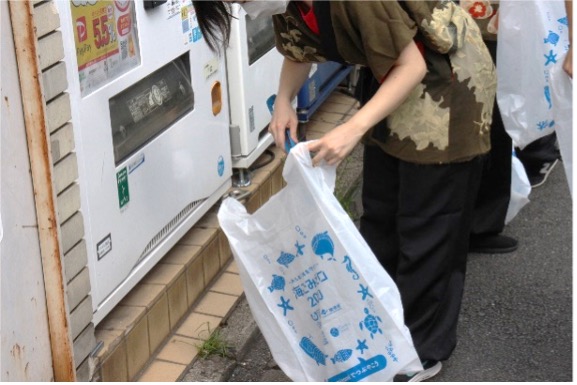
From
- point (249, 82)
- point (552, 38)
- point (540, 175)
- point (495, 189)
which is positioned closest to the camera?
point (552, 38)

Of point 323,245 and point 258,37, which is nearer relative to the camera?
point 323,245

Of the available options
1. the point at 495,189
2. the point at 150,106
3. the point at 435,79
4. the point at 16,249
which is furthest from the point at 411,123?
the point at 495,189

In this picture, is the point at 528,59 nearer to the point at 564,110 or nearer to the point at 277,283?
the point at 564,110

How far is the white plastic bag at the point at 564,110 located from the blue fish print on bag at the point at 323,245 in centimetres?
80

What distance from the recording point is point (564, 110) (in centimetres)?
302

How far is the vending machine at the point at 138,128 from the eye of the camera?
2.80m

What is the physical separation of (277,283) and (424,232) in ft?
1.67

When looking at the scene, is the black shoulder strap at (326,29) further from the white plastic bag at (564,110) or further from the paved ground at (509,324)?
the paved ground at (509,324)

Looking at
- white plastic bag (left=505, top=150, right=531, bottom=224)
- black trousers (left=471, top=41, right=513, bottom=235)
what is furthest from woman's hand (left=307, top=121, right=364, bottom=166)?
white plastic bag (left=505, top=150, right=531, bottom=224)

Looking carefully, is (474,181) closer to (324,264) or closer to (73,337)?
(324,264)

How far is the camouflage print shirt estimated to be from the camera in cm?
271

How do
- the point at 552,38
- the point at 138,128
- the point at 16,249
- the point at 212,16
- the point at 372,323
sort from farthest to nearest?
the point at 552,38
the point at 138,128
the point at 372,323
the point at 212,16
the point at 16,249

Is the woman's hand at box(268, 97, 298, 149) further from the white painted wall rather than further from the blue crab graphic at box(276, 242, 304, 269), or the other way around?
the white painted wall

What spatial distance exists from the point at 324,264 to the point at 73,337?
2.42ft
